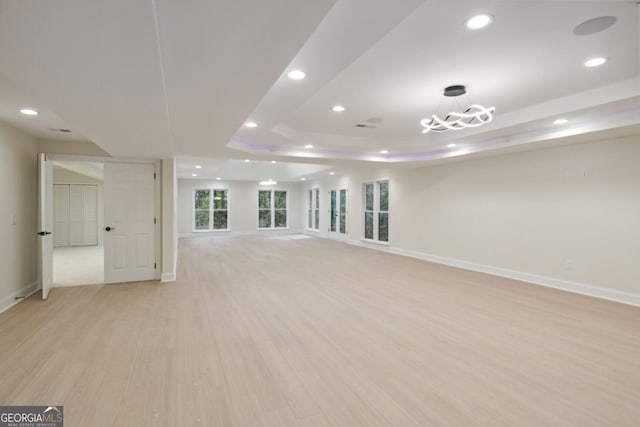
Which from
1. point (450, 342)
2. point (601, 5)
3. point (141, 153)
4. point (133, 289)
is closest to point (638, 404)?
point (450, 342)

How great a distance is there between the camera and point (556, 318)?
3.68m

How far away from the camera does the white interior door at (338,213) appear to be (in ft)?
36.3

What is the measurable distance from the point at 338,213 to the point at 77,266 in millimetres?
7531

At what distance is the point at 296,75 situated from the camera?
2701mm

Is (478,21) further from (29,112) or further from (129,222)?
(129,222)

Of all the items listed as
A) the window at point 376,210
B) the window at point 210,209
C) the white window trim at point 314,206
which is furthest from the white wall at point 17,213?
the white window trim at point 314,206

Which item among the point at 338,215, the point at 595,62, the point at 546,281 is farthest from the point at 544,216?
the point at 338,215

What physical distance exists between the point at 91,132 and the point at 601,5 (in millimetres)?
4718

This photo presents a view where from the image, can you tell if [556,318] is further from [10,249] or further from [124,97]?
[10,249]

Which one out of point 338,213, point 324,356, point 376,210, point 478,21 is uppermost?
point 478,21

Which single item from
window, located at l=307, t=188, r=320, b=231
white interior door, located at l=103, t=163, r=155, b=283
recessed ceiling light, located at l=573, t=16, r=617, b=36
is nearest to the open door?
white interior door, located at l=103, t=163, r=155, b=283

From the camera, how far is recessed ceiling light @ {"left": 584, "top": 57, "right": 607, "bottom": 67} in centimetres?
285

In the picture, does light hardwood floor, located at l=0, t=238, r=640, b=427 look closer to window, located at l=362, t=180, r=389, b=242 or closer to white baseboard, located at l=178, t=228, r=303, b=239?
window, located at l=362, t=180, r=389, b=242

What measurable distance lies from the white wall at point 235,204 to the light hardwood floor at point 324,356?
7.63m
